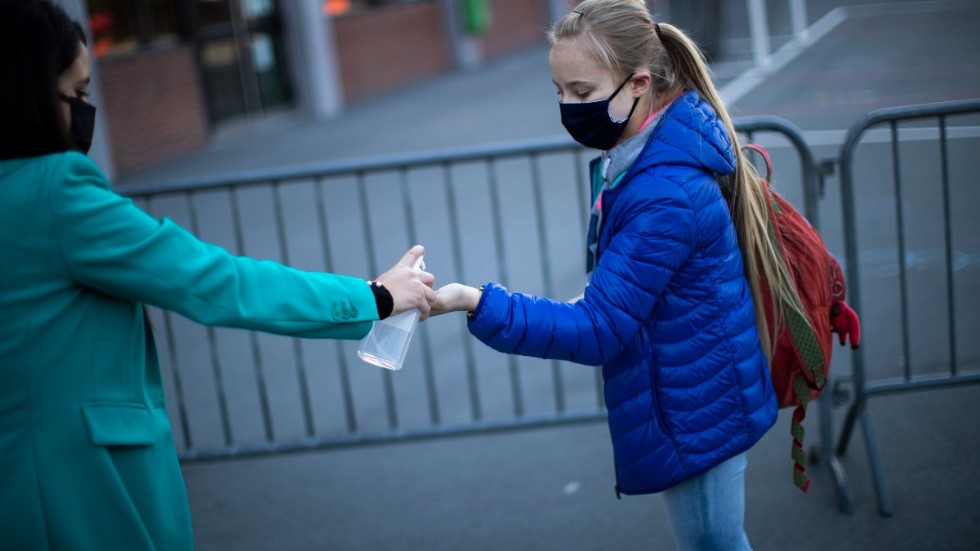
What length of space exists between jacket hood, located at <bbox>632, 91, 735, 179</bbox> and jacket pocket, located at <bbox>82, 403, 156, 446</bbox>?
1.21 m

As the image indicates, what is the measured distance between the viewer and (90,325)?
2.04 metres

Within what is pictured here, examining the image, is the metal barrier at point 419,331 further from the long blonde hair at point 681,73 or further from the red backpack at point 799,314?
the long blonde hair at point 681,73

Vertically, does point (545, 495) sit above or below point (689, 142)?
below

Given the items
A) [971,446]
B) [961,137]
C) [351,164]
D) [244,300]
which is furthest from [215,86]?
[244,300]

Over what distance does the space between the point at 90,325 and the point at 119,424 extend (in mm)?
208

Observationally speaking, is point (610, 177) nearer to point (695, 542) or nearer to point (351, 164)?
point (695, 542)

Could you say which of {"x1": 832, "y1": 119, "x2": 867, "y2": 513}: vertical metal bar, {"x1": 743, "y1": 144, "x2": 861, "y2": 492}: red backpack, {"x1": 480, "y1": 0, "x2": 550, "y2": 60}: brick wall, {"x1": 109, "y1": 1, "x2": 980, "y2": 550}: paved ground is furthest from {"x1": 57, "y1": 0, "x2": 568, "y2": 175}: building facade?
{"x1": 743, "y1": 144, "x2": 861, "y2": 492}: red backpack

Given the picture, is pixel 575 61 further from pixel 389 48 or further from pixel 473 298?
pixel 389 48

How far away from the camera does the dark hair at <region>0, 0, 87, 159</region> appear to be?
1.91 m

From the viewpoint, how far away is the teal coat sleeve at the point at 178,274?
6.36 ft

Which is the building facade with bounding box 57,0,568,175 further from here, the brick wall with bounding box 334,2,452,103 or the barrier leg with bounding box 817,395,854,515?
the barrier leg with bounding box 817,395,854,515

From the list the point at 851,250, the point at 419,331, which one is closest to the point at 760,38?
the point at 419,331

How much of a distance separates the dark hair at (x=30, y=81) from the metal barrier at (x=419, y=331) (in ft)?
8.12

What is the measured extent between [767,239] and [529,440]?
2.50m
